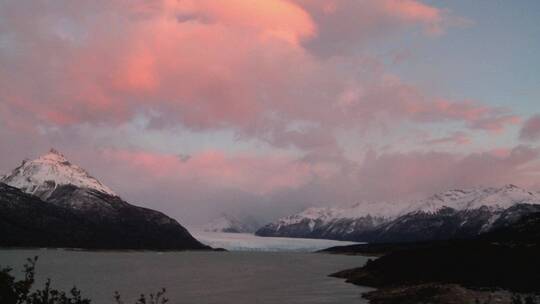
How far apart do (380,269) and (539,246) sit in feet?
136

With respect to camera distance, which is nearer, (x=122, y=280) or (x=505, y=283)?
(x=505, y=283)

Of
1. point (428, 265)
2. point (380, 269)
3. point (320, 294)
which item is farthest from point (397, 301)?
point (380, 269)

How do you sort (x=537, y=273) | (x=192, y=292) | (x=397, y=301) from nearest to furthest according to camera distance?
1. (x=397, y=301)
2. (x=537, y=273)
3. (x=192, y=292)

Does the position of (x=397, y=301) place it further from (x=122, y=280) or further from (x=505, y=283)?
(x=122, y=280)

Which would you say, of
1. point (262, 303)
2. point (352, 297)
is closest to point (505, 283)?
point (352, 297)

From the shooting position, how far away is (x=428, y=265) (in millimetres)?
140250

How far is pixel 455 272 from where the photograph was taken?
415 feet

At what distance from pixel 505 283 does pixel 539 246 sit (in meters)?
23.3

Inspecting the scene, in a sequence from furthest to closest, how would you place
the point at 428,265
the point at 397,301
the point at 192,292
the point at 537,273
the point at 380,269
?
the point at 380,269
the point at 428,265
the point at 192,292
the point at 537,273
the point at 397,301


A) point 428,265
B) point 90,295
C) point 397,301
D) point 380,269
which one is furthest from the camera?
point 380,269

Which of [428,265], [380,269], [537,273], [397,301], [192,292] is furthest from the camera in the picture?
[380,269]

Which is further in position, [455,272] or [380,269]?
[380,269]

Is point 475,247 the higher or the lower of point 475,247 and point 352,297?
the higher

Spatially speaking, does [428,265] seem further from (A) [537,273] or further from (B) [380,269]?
(A) [537,273]
